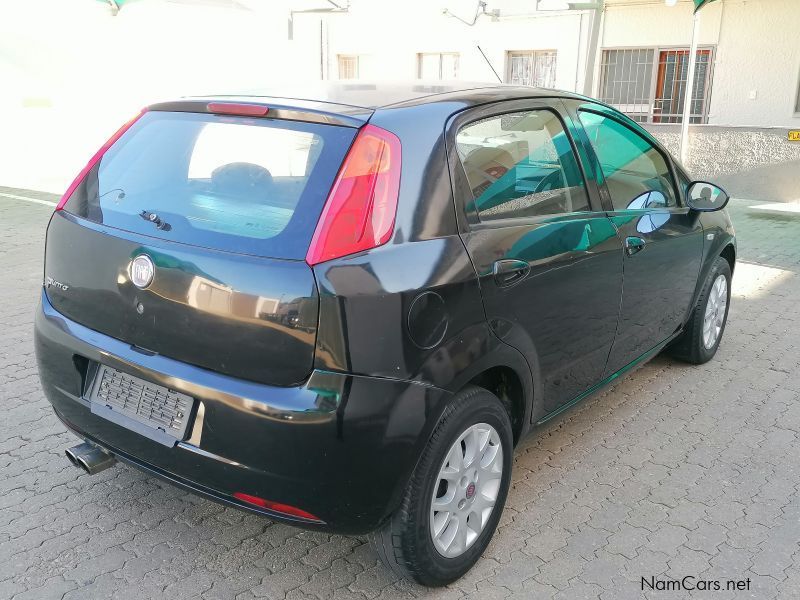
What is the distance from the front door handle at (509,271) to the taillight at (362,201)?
0.50m

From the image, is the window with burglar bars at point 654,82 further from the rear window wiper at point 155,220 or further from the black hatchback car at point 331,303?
the rear window wiper at point 155,220

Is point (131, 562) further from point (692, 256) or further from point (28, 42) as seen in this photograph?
point (28, 42)

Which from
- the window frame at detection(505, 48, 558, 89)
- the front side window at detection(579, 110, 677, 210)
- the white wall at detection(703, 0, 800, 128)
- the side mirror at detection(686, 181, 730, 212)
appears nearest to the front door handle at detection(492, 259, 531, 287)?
the front side window at detection(579, 110, 677, 210)

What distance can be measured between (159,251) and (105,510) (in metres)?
1.29

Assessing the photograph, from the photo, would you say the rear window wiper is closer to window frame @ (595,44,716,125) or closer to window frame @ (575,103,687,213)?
window frame @ (575,103,687,213)

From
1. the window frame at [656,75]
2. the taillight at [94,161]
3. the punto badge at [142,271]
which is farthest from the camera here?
the window frame at [656,75]

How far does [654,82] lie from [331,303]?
40.6 feet

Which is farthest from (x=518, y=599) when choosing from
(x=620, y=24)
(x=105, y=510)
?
(x=620, y=24)

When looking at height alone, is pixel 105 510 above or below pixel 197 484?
below

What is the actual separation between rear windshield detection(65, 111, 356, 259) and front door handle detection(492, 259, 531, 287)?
71 centimetres

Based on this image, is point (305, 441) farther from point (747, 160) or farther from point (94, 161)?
point (747, 160)

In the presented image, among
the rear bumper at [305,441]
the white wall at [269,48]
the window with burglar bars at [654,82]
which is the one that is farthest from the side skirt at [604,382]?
the window with burglar bars at [654,82]

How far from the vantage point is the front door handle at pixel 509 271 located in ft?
8.77

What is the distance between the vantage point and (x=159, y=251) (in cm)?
244
